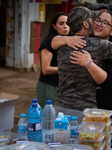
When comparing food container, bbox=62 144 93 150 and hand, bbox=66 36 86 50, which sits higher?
hand, bbox=66 36 86 50

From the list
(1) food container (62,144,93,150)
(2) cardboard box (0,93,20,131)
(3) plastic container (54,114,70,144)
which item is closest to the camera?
(1) food container (62,144,93,150)

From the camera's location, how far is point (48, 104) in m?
1.94

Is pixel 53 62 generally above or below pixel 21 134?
above

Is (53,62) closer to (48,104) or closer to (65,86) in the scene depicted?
(65,86)

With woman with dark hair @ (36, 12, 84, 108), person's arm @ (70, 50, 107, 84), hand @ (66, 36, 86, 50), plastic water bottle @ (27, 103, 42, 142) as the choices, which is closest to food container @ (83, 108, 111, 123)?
person's arm @ (70, 50, 107, 84)

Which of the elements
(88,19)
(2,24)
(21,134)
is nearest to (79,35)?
(88,19)

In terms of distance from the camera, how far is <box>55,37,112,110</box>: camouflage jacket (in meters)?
2.01

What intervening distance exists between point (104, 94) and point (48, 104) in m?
0.55

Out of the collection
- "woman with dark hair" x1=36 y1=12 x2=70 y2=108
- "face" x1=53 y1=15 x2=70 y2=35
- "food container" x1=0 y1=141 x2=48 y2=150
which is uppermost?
"face" x1=53 y1=15 x2=70 y2=35

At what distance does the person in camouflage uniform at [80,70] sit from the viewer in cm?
202

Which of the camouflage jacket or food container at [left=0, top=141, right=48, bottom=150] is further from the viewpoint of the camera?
the camouflage jacket

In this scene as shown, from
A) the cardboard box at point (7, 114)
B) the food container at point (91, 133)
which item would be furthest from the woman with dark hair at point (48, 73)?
the food container at point (91, 133)

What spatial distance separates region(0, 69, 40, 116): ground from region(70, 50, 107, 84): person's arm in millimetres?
3376

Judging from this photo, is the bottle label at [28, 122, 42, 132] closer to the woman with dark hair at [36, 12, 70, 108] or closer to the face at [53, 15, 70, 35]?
the woman with dark hair at [36, 12, 70, 108]
